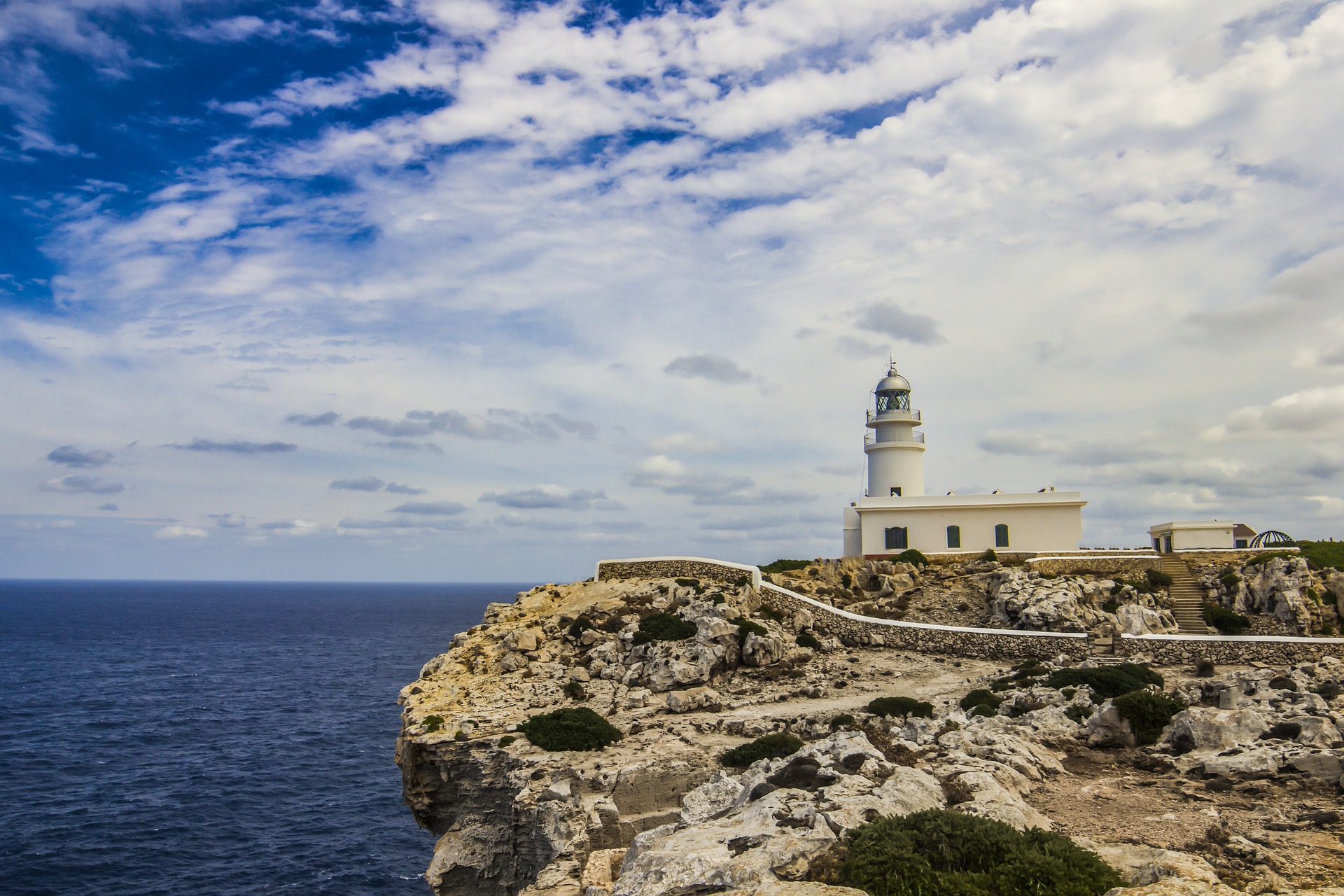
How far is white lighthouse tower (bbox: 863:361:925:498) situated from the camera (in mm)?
54844

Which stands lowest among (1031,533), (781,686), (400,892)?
(400,892)

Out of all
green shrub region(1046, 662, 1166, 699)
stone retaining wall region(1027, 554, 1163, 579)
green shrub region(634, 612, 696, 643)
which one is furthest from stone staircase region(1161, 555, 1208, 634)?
green shrub region(634, 612, 696, 643)

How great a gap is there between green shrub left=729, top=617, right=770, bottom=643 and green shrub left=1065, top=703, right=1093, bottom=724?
52.5 ft

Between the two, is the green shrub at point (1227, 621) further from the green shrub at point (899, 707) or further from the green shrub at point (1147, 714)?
the green shrub at point (1147, 714)

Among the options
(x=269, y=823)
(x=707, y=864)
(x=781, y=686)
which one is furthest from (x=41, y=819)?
(x=707, y=864)

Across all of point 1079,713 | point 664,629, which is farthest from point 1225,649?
point 664,629

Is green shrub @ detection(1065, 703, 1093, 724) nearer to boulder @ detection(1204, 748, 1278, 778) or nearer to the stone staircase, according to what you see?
boulder @ detection(1204, 748, 1278, 778)

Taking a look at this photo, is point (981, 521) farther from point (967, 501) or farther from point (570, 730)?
point (570, 730)

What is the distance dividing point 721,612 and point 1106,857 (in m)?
27.3

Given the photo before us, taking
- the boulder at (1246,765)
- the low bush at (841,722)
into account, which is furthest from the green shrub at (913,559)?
the boulder at (1246,765)

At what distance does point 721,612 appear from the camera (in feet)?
126

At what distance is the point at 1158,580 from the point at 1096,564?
330 cm

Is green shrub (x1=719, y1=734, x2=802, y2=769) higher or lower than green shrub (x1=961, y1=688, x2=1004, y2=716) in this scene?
lower

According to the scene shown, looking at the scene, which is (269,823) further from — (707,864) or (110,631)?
(110,631)
